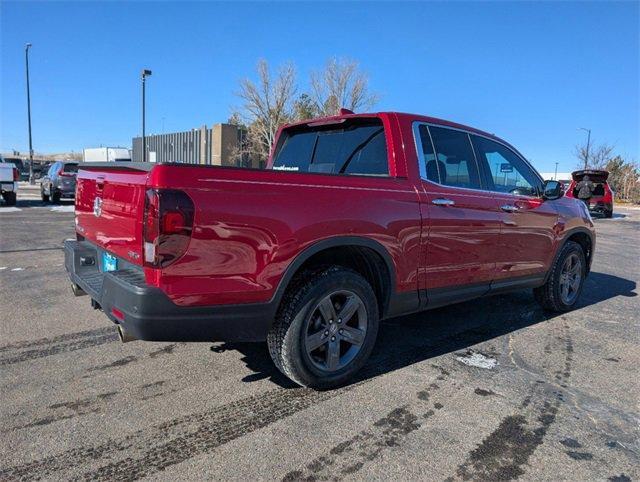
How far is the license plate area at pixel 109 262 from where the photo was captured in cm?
322

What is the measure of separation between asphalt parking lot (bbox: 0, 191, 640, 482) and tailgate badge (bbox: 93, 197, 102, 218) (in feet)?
3.76

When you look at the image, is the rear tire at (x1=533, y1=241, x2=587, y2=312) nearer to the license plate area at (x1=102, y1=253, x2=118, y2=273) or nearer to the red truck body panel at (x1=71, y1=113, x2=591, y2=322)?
the red truck body panel at (x1=71, y1=113, x2=591, y2=322)

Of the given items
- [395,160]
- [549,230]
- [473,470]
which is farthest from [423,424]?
[549,230]

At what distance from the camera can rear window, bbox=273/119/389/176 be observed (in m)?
3.90

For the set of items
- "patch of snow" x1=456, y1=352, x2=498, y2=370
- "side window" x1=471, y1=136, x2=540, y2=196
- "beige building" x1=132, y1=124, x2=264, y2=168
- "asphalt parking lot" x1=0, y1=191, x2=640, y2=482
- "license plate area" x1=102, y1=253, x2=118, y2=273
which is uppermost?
"beige building" x1=132, y1=124, x2=264, y2=168

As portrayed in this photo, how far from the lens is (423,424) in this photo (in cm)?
295

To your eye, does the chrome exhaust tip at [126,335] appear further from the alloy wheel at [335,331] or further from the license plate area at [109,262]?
the alloy wheel at [335,331]

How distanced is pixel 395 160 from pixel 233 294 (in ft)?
5.59

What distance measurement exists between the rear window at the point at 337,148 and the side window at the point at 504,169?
1.12 metres

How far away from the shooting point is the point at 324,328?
3.32 metres

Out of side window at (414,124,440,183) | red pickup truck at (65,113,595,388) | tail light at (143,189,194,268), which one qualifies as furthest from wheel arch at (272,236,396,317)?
side window at (414,124,440,183)

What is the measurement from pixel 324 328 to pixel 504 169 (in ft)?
8.62

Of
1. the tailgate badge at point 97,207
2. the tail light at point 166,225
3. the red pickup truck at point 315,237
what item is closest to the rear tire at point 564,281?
the red pickup truck at point 315,237

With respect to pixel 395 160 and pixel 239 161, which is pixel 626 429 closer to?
pixel 395 160
